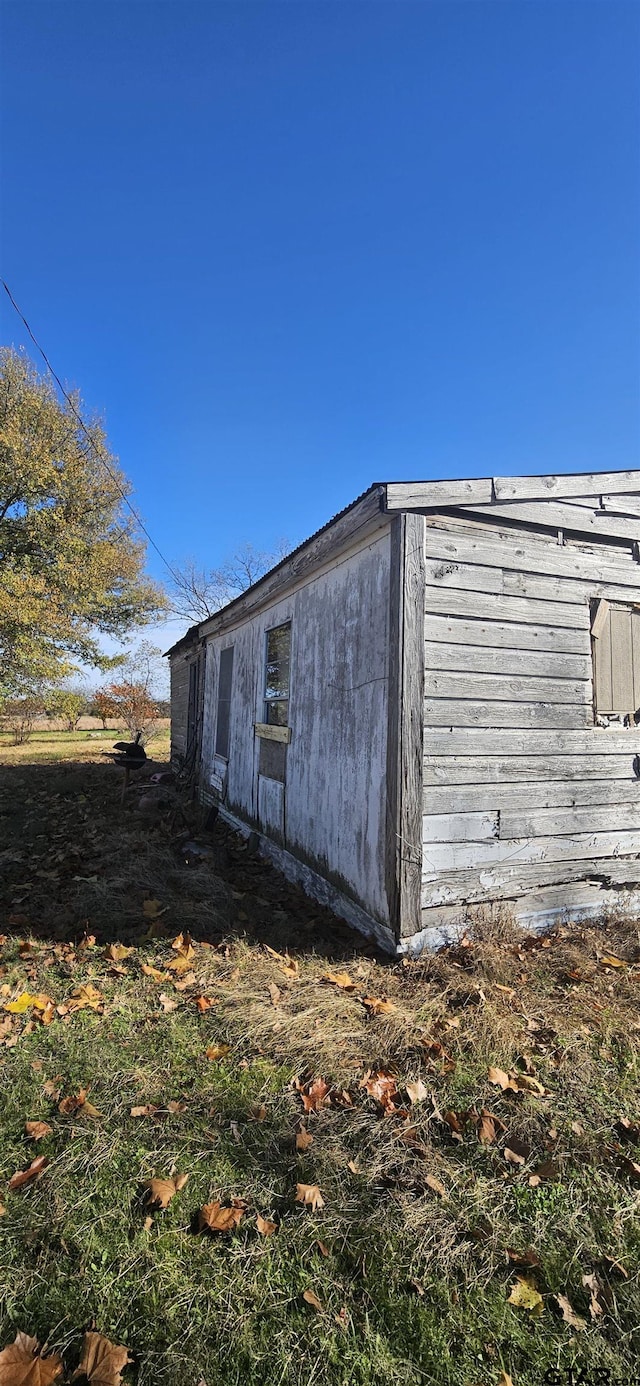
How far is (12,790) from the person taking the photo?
10.6 metres

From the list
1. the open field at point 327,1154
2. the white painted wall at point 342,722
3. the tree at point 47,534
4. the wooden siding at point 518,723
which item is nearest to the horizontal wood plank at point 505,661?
the wooden siding at point 518,723

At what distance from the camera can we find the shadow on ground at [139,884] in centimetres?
456

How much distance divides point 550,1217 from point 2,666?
16.3 meters

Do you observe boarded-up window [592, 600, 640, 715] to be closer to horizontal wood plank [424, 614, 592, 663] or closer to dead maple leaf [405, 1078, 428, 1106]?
horizontal wood plank [424, 614, 592, 663]

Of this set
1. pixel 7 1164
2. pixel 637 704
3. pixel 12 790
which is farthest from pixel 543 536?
pixel 12 790

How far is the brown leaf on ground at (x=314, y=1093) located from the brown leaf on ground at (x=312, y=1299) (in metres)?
0.76

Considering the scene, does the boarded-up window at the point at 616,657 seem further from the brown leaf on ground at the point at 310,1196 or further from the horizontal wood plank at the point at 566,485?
the brown leaf on ground at the point at 310,1196

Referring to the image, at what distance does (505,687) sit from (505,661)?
193mm

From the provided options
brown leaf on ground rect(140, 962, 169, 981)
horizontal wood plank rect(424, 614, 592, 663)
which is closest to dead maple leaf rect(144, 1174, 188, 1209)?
brown leaf on ground rect(140, 962, 169, 981)

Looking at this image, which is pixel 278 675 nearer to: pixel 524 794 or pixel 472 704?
pixel 472 704

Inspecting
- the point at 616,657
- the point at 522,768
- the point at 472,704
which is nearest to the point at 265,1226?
the point at 472,704

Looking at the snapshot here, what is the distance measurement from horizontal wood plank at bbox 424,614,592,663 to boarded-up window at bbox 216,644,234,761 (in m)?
5.48

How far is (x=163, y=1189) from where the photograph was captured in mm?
2141

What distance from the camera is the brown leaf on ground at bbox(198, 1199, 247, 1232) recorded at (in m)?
2.00
